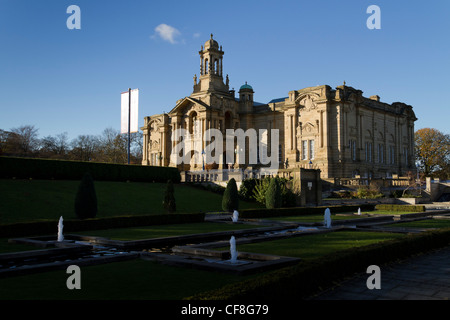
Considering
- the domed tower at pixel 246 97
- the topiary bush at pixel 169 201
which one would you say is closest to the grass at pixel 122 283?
the topiary bush at pixel 169 201

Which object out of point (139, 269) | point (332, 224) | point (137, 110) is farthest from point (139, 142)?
point (139, 269)

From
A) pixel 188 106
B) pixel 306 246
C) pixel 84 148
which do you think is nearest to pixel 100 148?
pixel 84 148

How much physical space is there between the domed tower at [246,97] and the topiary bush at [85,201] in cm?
4511

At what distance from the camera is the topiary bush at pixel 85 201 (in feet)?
71.4

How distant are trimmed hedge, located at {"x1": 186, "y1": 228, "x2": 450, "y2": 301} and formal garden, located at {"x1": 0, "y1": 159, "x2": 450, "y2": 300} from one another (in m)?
0.02

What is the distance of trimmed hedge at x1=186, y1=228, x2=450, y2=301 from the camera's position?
269 inches

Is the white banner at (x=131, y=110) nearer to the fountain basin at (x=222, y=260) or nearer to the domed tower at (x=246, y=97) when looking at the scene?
the fountain basin at (x=222, y=260)

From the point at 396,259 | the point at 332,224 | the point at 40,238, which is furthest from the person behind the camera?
the point at 332,224

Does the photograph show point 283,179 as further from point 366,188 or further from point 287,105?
point 287,105

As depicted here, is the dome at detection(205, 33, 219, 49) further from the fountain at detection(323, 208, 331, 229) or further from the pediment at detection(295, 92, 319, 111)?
the fountain at detection(323, 208, 331, 229)

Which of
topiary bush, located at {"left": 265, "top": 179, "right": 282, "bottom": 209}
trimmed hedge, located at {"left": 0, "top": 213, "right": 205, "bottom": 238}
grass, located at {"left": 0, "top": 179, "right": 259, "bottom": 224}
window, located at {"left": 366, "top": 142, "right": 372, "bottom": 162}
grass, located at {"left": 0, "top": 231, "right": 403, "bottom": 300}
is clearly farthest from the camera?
window, located at {"left": 366, "top": 142, "right": 372, "bottom": 162}

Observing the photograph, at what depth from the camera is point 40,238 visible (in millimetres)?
16781

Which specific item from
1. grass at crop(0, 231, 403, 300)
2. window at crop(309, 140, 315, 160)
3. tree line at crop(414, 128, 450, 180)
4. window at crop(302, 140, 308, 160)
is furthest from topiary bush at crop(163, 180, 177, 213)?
tree line at crop(414, 128, 450, 180)
